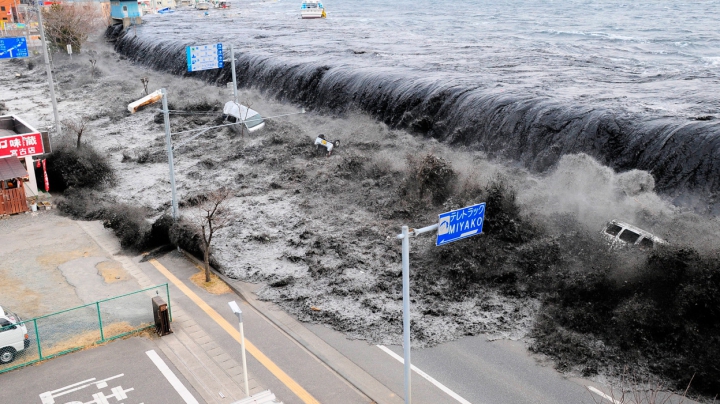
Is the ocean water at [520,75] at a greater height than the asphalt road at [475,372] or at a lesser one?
greater

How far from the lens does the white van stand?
17031 mm

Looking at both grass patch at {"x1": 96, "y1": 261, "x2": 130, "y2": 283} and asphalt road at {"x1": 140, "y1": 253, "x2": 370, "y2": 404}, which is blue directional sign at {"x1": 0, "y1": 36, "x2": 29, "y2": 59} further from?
asphalt road at {"x1": 140, "y1": 253, "x2": 370, "y2": 404}

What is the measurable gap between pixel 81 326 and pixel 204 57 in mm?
23448

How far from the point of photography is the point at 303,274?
23.7m

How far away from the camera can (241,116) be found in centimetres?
→ 4375

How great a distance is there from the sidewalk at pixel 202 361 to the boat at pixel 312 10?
90984 millimetres

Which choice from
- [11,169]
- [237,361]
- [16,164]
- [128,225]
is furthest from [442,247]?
[16,164]

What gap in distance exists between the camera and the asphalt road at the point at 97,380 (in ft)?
52.3

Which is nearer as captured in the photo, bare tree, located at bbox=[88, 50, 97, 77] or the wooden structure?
the wooden structure

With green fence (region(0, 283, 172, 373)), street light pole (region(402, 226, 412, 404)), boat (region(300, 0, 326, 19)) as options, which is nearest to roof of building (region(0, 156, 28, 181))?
green fence (region(0, 283, 172, 373))

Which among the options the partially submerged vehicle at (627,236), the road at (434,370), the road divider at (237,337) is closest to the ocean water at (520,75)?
the partially submerged vehicle at (627,236)

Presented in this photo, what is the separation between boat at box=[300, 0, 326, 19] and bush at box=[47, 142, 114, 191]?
245 feet

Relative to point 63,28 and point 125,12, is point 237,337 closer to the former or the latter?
point 63,28

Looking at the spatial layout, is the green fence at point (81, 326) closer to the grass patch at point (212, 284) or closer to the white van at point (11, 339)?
the white van at point (11, 339)
